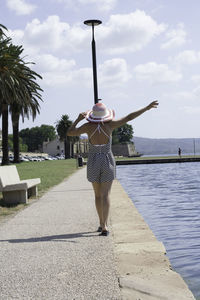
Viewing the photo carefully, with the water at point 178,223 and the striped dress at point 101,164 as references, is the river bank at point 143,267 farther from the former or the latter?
the striped dress at point 101,164

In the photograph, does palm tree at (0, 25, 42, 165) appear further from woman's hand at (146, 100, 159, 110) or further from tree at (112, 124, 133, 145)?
tree at (112, 124, 133, 145)

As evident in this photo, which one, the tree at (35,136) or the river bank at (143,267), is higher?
the tree at (35,136)

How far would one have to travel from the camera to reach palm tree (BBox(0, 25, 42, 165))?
30.6m

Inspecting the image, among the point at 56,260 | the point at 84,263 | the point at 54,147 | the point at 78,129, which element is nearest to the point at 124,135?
the point at 54,147

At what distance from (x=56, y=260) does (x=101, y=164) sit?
1675mm

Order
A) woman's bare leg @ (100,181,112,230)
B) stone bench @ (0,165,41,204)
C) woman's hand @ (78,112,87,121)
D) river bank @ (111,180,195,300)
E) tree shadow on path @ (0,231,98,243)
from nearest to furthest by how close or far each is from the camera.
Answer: river bank @ (111,180,195,300) → tree shadow on path @ (0,231,98,243) → woman's bare leg @ (100,181,112,230) → woman's hand @ (78,112,87,121) → stone bench @ (0,165,41,204)

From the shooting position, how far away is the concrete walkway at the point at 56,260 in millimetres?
3697

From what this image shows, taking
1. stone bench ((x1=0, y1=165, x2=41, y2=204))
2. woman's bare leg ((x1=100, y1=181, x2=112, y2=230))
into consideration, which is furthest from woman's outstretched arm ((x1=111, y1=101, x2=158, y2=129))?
stone bench ((x1=0, y1=165, x2=41, y2=204))

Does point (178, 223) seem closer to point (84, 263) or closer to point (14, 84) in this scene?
point (84, 263)

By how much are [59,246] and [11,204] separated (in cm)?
540

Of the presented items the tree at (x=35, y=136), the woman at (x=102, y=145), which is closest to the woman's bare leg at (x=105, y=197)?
the woman at (x=102, y=145)

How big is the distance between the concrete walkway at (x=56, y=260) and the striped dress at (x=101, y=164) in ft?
2.64

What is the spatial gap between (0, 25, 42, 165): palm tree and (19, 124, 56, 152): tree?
122958 mm

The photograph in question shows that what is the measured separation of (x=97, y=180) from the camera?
6051mm
